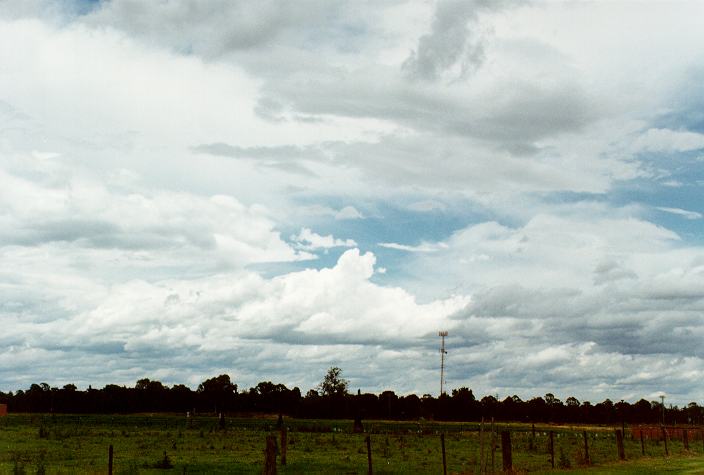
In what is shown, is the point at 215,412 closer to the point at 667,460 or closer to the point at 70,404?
the point at 70,404

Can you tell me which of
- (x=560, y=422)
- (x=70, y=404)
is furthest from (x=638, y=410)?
(x=70, y=404)

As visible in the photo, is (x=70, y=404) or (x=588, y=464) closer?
(x=588, y=464)

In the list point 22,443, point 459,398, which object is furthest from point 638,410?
point 22,443

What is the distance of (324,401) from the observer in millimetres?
185500

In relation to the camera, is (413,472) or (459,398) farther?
(459,398)

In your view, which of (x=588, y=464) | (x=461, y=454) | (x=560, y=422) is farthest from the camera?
(x=560, y=422)

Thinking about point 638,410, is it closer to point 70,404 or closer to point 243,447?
point 70,404

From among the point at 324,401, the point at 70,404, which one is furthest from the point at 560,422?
the point at 70,404

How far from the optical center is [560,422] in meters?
185

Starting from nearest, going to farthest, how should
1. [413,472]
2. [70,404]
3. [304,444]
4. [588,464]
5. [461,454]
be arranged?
[413,472], [588,464], [461,454], [304,444], [70,404]

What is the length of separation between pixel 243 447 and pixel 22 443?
14960mm

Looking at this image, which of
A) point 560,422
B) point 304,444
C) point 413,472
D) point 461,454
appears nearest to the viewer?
point 413,472

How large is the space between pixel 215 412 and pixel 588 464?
16864cm

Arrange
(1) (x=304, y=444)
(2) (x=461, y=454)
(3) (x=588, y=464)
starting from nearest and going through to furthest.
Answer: (3) (x=588, y=464) < (2) (x=461, y=454) < (1) (x=304, y=444)
